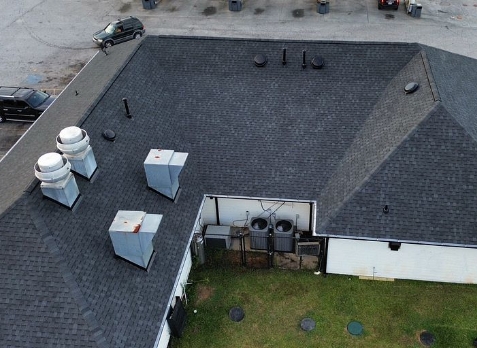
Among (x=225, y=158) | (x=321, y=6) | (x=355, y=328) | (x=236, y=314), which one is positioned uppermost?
(x=225, y=158)

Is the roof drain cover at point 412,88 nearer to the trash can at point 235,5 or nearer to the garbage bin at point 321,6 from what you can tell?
the garbage bin at point 321,6

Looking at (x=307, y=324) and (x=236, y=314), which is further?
(x=236, y=314)

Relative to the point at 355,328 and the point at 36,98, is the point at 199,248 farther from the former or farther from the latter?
the point at 36,98

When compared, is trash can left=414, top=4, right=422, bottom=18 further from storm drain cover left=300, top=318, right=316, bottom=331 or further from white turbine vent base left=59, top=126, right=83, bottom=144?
white turbine vent base left=59, top=126, right=83, bottom=144

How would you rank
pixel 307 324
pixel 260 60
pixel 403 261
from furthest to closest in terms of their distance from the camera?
pixel 260 60 → pixel 403 261 → pixel 307 324

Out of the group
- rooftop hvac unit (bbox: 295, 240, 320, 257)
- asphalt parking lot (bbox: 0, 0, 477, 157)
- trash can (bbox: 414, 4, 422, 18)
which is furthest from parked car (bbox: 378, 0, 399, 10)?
rooftop hvac unit (bbox: 295, 240, 320, 257)

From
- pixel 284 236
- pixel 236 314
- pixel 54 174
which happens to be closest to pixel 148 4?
pixel 284 236

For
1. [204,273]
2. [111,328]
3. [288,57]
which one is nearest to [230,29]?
[288,57]
